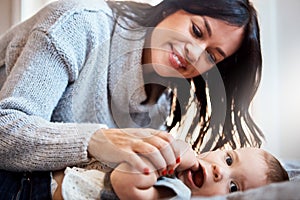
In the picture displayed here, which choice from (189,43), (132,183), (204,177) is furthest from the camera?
(189,43)

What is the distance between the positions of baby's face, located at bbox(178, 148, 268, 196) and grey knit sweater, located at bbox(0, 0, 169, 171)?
18 cm

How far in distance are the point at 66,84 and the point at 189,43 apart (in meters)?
0.26

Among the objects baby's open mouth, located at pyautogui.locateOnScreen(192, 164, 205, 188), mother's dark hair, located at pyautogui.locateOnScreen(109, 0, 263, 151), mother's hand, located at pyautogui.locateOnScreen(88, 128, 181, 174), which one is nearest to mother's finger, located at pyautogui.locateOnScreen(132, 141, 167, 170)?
mother's hand, located at pyautogui.locateOnScreen(88, 128, 181, 174)

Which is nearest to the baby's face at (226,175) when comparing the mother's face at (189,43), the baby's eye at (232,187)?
the baby's eye at (232,187)

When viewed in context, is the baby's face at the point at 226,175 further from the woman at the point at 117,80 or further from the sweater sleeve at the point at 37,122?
the sweater sleeve at the point at 37,122

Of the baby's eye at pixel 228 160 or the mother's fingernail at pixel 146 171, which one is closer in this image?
the mother's fingernail at pixel 146 171

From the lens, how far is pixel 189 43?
2.61ft

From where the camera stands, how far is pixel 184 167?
0.62 metres

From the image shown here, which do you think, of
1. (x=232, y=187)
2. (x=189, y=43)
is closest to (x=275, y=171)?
(x=232, y=187)

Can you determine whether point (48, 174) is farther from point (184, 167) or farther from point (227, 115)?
point (227, 115)

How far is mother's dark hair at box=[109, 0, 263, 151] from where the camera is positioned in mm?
825

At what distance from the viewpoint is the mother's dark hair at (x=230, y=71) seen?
0.82 meters

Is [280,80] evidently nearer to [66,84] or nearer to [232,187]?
[232,187]

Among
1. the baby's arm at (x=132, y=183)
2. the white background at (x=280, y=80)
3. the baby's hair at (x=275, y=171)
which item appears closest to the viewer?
the baby's arm at (x=132, y=183)
